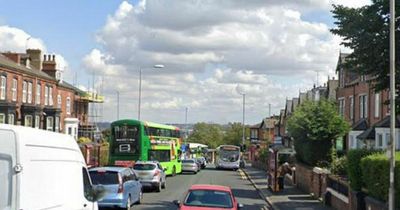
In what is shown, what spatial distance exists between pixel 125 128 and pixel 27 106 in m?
18.2

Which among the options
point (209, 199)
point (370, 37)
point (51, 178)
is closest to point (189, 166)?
point (370, 37)

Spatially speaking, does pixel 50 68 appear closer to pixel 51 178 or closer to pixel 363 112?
pixel 363 112

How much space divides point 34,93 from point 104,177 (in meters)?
39.1

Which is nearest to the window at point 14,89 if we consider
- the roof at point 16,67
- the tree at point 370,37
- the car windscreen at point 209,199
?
the roof at point 16,67

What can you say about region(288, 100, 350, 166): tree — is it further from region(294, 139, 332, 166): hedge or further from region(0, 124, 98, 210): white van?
region(0, 124, 98, 210): white van

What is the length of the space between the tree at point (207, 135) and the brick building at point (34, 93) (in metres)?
83.5

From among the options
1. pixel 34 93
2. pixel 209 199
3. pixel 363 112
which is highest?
pixel 34 93

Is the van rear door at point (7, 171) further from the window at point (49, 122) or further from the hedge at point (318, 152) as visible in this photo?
the window at point (49, 122)

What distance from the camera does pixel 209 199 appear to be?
16.0m

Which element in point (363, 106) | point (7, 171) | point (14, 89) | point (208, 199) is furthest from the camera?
point (363, 106)

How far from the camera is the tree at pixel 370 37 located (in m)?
20.2

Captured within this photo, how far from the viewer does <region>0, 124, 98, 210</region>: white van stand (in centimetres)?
788

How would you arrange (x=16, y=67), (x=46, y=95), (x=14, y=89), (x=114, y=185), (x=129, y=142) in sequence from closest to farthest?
(x=114, y=185) < (x=129, y=142) < (x=16, y=67) < (x=14, y=89) < (x=46, y=95)

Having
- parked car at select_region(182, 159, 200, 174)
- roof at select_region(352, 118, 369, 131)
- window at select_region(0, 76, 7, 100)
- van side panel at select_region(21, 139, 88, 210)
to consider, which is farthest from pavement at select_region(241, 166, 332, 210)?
window at select_region(0, 76, 7, 100)
